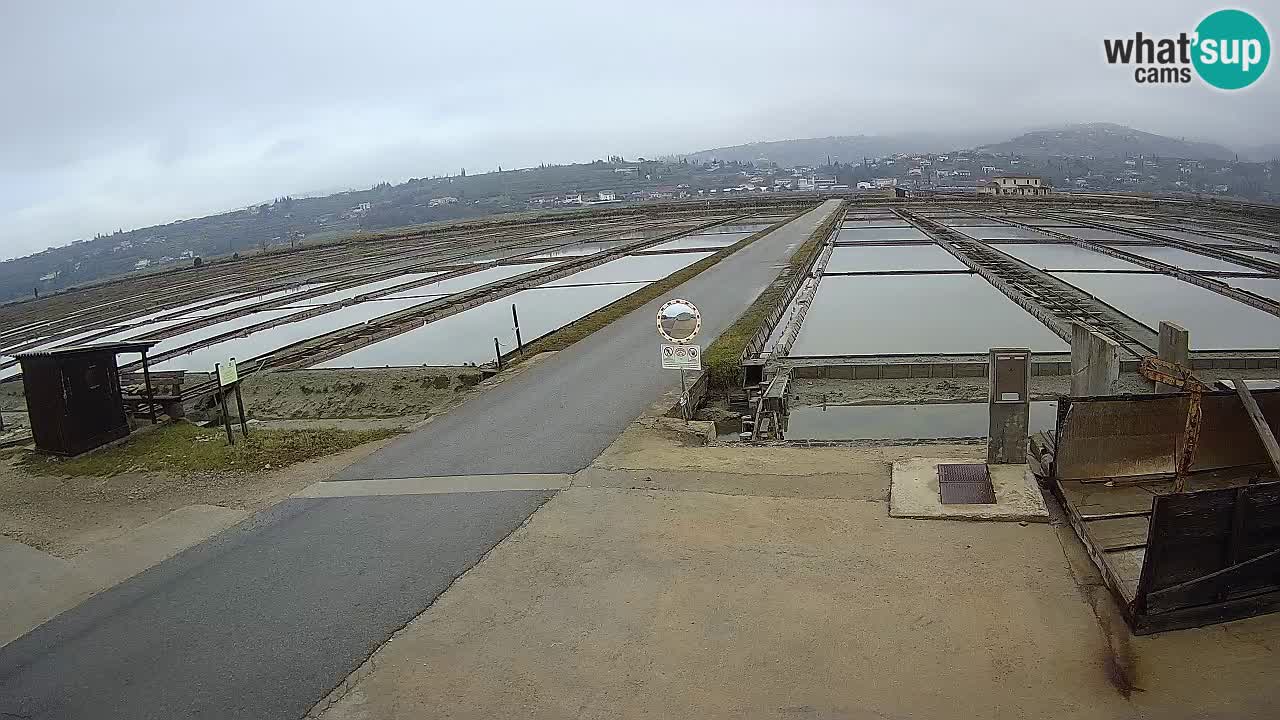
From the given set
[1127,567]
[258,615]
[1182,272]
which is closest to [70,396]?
[258,615]

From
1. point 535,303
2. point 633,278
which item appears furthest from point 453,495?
point 633,278

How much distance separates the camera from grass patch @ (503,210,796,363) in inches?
576

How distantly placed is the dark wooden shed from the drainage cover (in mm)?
9731

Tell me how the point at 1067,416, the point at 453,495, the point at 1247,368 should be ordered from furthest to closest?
the point at 1247,368, the point at 453,495, the point at 1067,416

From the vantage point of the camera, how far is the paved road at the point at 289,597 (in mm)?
4559

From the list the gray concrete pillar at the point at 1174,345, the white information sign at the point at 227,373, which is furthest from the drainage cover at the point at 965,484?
the white information sign at the point at 227,373

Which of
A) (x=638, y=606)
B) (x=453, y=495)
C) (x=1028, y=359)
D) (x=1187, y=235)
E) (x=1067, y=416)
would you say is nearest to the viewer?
(x=638, y=606)

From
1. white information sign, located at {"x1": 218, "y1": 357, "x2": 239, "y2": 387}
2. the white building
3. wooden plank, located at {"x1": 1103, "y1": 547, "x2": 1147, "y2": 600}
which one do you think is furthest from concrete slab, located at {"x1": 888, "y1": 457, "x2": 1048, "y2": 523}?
the white building

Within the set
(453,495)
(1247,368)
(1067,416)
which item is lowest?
(1247,368)

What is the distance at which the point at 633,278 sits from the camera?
82.2ft

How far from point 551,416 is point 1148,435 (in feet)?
20.8

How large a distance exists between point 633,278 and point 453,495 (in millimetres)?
18237

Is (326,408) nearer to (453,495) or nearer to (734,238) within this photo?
(453,495)

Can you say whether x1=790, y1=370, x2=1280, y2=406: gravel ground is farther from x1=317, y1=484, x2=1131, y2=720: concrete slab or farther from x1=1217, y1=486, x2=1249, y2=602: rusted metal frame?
x1=1217, y1=486, x2=1249, y2=602: rusted metal frame
